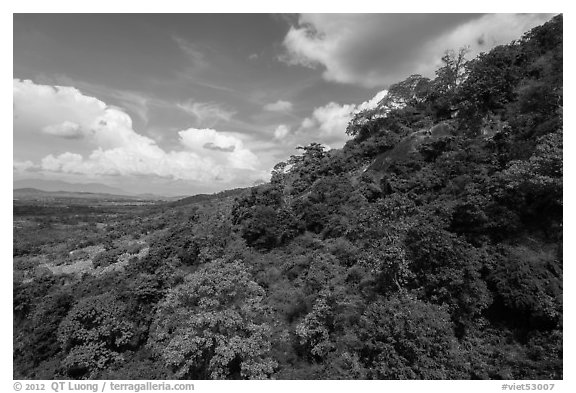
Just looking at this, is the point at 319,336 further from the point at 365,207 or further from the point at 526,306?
the point at 365,207

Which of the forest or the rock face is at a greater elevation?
the rock face

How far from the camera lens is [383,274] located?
17.2m

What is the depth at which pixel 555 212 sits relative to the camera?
16.0 meters

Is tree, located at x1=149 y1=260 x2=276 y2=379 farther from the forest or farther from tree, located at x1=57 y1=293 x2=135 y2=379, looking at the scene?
tree, located at x1=57 y1=293 x2=135 y2=379

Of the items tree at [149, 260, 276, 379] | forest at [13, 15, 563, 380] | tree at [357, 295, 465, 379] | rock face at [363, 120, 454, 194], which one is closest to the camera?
tree at [357, 295, 465, 379]

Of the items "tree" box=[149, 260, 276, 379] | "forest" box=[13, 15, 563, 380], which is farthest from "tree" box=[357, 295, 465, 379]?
"tree" box=[149, 260, 276, 379]

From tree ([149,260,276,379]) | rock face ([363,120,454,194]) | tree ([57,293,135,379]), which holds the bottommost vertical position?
tree ([57,293,135,379])

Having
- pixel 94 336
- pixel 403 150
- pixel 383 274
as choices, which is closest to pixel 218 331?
pixel 383 274

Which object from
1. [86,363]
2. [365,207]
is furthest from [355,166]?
[86,363]

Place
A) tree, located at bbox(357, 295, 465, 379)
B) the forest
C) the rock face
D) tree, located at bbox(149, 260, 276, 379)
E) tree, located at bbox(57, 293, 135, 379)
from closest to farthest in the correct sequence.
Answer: tree, located at bbox(357, 295, 465, 379)
the forest
tree, located at bbox(149, 260, 276, 379)
tree, located at bbox(57, 293, 135, 379)
the rock face

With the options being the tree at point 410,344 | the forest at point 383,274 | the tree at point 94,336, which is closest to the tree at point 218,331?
the forest at point 383,274

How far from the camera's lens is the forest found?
46.0ft

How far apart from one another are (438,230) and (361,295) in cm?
536

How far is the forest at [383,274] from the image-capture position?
14.0 m
